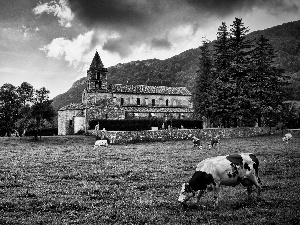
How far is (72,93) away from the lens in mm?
158875

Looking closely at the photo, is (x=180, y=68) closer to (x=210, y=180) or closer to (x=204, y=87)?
(x=204, y=87)

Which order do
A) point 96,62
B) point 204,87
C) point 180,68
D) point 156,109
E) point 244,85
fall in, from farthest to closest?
point 180,68 < point 96,62 < point 156,109 < point 204,87 < point 244,85

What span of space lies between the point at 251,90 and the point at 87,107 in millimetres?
29988

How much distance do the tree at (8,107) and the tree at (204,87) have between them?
116 feet

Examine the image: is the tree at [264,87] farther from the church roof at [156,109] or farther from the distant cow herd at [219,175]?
the distant cow herd at [219,175]

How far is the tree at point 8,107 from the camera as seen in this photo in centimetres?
5247

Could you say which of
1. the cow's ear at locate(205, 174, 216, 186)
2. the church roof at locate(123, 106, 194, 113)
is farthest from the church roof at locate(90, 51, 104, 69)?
the cow's ear at locate(205, 174, 216, 186)

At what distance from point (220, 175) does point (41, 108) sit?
35.8 metres

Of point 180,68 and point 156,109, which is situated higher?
point 180,68

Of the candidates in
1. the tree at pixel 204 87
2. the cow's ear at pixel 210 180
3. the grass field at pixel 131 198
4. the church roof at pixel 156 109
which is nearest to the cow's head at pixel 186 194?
the grass field at pixel 131 198

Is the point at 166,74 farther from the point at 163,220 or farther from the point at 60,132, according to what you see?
the point at 163,220

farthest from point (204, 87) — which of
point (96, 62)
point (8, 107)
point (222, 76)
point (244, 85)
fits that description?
point (8, 107)

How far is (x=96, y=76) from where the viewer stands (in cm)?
6219

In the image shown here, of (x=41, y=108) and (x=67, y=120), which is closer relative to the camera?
(x=41, y=108)
